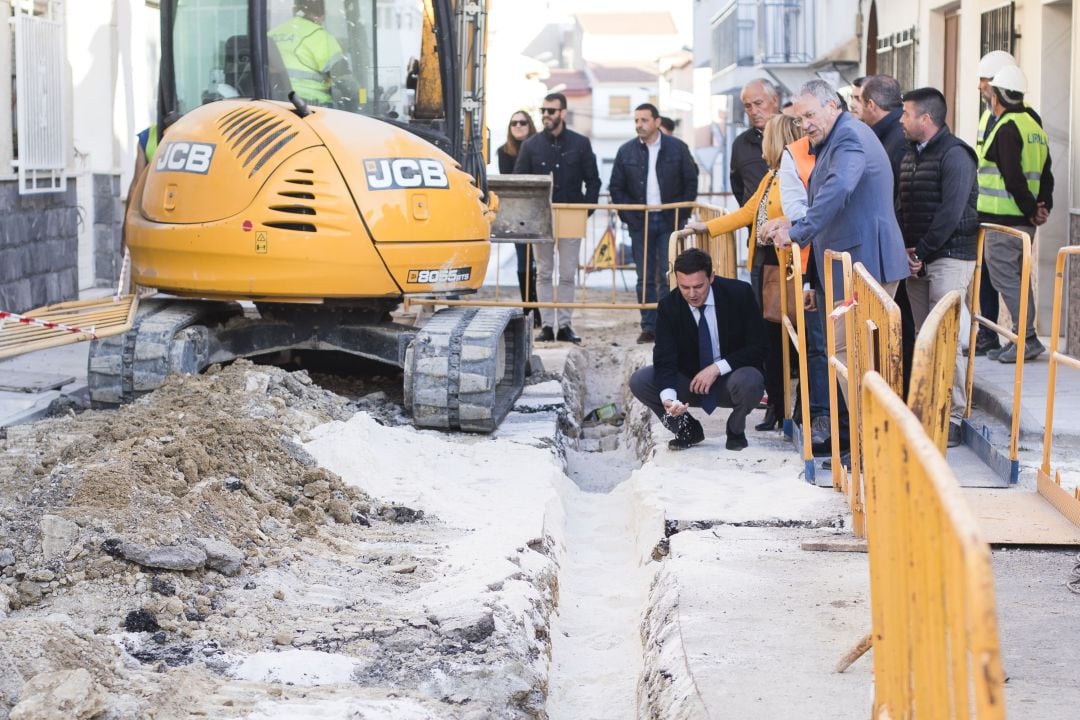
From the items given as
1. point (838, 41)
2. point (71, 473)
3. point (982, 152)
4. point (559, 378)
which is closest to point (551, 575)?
point (71, 473)

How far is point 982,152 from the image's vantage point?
1018 cm

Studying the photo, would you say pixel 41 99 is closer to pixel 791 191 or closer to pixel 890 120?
pixel 890 120

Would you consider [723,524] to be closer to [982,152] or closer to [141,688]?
[141,688]

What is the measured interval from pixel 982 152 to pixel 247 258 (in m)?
5.00

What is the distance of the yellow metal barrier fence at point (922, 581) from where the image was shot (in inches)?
88.2

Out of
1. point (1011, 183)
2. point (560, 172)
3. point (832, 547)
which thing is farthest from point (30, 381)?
point (1011, 183)

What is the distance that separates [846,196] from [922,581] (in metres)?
4.45

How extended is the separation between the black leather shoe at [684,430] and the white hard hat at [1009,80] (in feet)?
11.8

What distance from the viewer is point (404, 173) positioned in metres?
8.69

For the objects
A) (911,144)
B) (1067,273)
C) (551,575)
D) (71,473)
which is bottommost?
(551,575)

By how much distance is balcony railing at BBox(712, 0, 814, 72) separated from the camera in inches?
1006

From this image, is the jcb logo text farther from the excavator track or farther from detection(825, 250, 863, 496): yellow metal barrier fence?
detection(825, 250, 863, 496): yellow metal barrier fence

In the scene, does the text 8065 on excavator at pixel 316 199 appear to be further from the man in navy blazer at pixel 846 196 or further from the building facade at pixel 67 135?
the building facade at pixel 67 135

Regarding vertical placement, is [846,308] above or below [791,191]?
below
